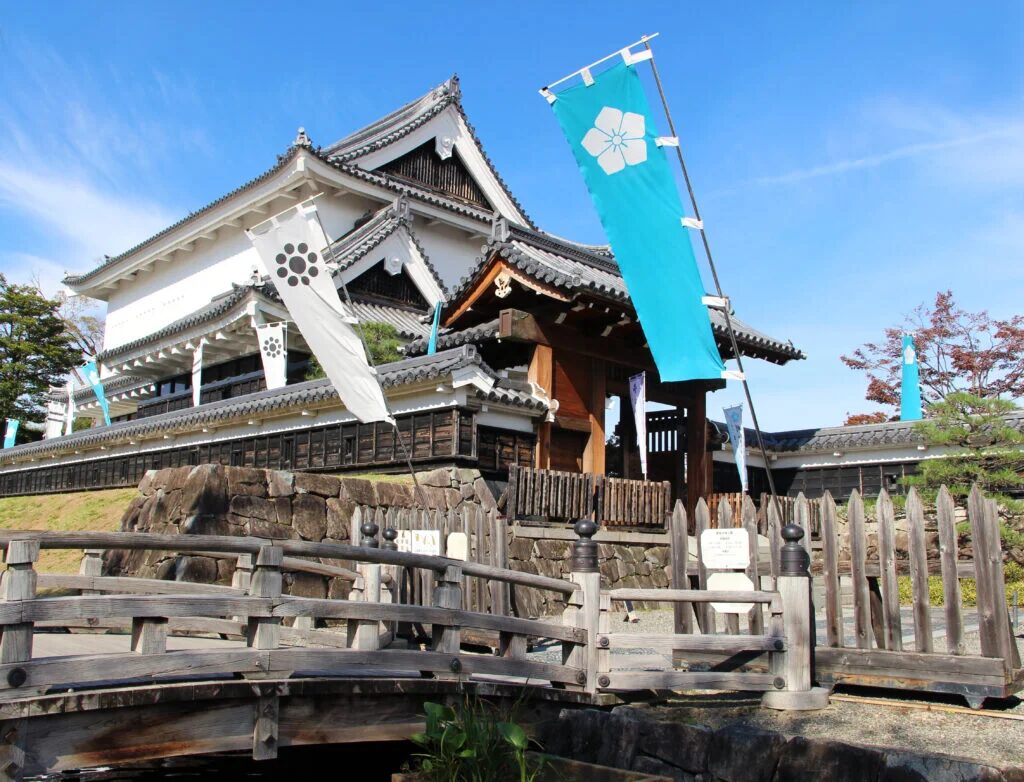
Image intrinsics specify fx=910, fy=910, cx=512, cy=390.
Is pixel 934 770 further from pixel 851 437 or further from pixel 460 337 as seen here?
pixel 851 437

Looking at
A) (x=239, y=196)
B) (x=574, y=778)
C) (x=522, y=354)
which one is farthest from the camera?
(x=239, y=196)

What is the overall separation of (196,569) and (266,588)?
617 centimetres

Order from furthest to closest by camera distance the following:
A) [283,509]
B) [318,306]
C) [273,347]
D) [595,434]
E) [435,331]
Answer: [273,347] → [435,331] → [595,434] → [283,509] → [318,306]

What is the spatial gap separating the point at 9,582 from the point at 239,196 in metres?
24.4

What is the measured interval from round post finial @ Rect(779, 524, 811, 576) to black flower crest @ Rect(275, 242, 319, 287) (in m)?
6.96

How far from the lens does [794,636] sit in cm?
707

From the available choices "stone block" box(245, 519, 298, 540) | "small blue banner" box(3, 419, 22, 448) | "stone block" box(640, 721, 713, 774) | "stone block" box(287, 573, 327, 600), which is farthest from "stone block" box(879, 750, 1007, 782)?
"small blue banner" box(3, 419, 22, 448)

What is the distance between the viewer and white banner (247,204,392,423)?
11.5 metres

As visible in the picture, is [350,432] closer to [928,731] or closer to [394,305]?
[394,305]

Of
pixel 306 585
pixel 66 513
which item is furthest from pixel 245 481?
pixel 66 513

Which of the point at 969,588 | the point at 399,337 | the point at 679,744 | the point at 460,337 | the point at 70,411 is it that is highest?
the point at 399,337

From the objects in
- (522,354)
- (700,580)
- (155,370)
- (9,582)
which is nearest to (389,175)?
(155,370)

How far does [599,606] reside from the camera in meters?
7.26

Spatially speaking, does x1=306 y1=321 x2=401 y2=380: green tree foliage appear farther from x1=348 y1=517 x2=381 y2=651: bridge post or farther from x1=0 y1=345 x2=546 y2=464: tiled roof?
x1=348 y1=517 x2=381 y2=651: bridge post
